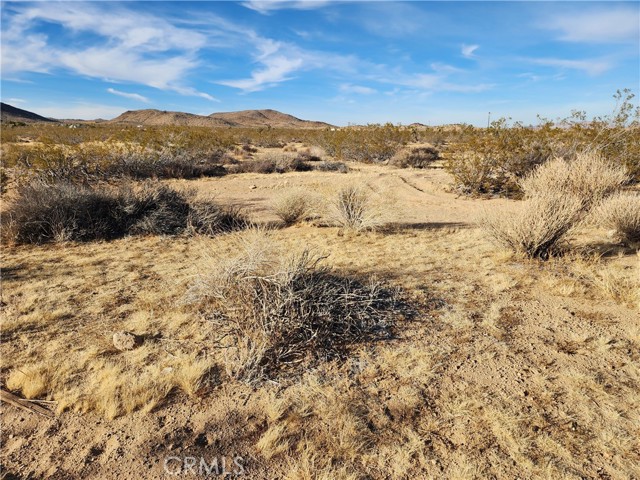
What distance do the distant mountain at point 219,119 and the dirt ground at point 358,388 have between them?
88.3 m

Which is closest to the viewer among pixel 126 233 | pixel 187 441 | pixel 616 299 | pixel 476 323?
pixel 187 441

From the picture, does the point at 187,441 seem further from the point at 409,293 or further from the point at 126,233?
the point at 126,233

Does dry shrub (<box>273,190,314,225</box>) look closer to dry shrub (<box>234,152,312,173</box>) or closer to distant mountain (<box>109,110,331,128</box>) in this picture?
dry shrub (<box>234,152,312,173</box>)

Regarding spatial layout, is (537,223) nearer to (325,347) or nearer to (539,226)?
(539,226)

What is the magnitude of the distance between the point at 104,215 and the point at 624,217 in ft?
32.3

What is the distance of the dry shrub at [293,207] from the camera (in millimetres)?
9078

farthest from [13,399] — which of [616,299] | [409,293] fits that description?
[616,299]

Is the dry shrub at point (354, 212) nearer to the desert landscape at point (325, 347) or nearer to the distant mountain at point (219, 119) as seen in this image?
the desert landscape at point (325, 347)

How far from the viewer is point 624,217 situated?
6.55 metres

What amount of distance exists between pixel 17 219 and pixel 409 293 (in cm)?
727

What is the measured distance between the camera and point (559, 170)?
26.8ft

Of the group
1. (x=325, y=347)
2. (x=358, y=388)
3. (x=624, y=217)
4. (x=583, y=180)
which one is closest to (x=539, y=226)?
(x=624, y=217)

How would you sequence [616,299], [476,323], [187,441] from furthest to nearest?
[616,299] < [476,323] < [187,441]

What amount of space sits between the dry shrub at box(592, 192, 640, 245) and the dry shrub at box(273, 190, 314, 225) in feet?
19.1
